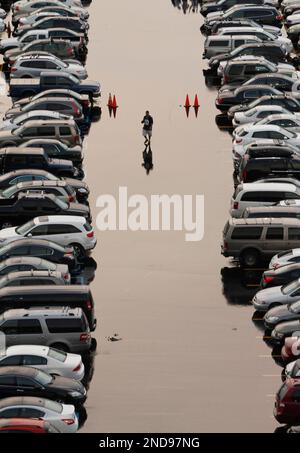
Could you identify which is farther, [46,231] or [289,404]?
[46,231]

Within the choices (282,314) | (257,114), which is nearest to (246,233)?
(282,314)

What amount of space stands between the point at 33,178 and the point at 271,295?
45.2 ft

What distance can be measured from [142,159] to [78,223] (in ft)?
40.3

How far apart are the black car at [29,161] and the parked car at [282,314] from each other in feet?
53.0

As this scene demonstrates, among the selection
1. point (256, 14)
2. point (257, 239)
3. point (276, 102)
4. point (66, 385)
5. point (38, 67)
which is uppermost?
point (256, 14)

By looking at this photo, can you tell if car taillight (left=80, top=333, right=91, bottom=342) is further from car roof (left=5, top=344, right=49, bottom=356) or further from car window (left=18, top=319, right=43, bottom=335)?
car roof (left=5, top=344, right=49, bottom=356)

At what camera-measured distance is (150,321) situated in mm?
53094

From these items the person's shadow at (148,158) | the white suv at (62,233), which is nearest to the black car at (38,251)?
the white suv at (62,233)

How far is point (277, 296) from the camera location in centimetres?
5262

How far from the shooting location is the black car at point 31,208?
2350 inches

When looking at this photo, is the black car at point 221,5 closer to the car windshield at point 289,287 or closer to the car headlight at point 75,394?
the car windshield at point 289,287

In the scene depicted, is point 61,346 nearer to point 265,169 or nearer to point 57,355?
point 57,355

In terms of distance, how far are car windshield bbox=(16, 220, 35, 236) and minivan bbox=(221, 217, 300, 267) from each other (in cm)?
723
